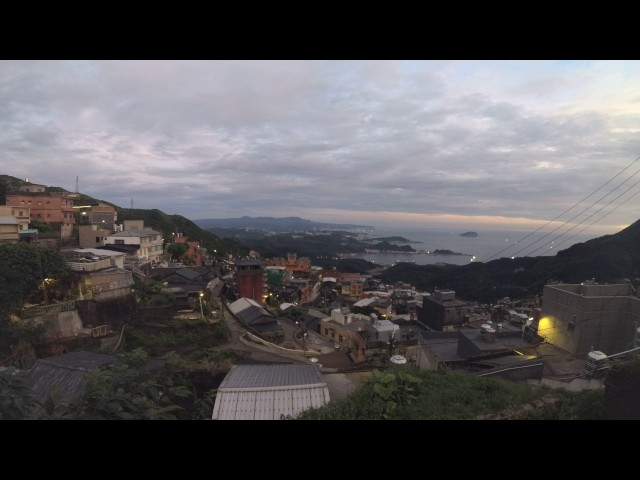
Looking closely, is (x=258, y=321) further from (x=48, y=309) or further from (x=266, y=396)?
(x=266, y=396)

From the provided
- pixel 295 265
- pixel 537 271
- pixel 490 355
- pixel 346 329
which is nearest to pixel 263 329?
pixel 346 329

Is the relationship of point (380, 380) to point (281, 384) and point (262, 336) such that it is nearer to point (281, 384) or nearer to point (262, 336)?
point (281, 384)

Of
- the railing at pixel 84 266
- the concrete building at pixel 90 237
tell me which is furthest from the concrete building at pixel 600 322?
the concrete building at pixel 90 237

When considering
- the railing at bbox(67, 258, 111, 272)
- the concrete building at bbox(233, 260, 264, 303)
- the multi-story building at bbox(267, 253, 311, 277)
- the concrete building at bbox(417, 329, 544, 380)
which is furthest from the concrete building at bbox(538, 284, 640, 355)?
the multi-story building at bbox(267, 253, 311, 277)

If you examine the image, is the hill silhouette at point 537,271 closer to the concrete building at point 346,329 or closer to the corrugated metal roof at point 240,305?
the concrete building at point 346,329

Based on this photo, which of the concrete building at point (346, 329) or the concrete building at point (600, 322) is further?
the concrete building at point (346, 329)
